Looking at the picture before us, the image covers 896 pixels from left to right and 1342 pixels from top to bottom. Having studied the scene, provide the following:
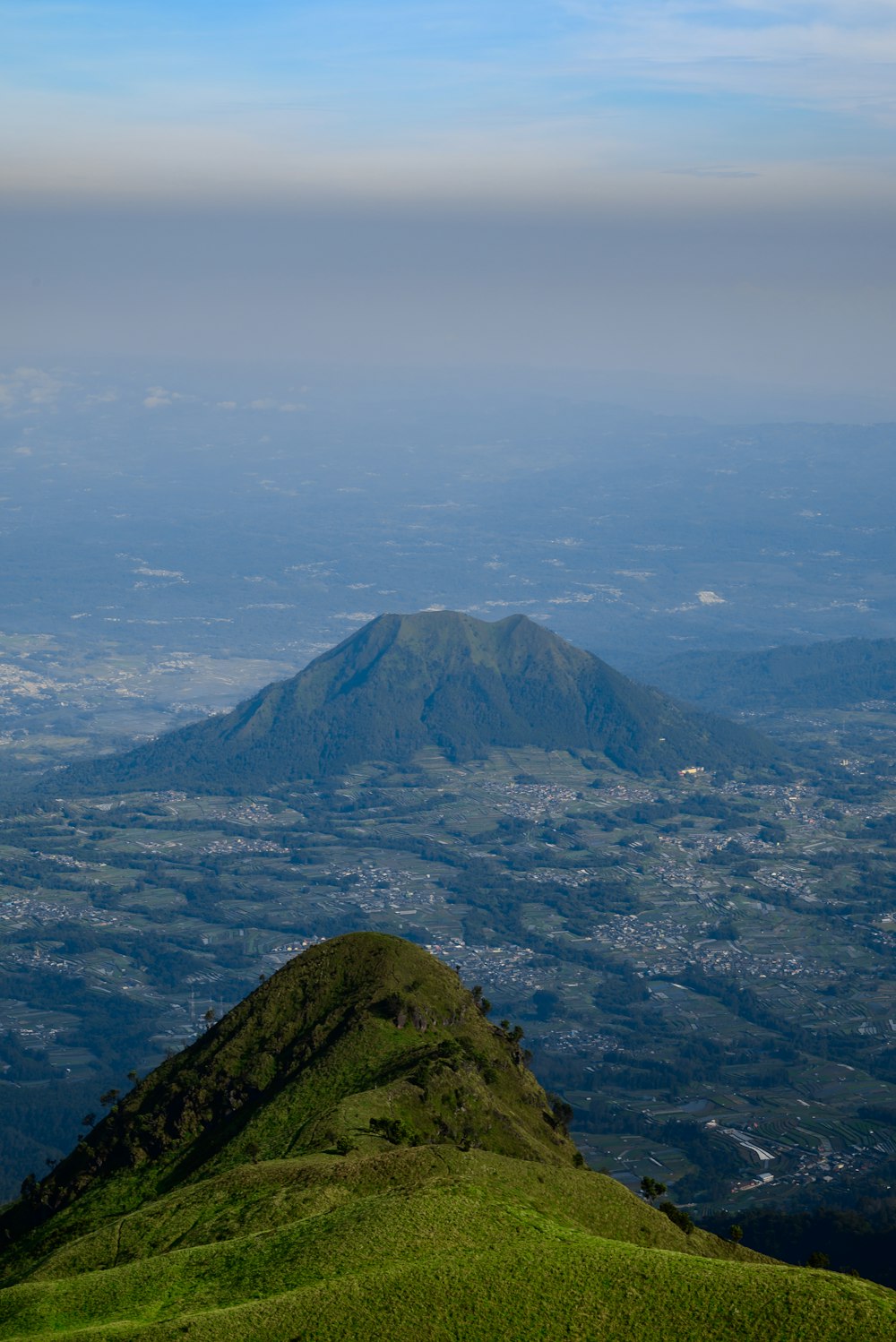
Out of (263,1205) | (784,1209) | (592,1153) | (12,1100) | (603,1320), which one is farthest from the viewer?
(12,1100)

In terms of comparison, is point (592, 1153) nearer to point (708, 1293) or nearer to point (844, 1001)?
point (844, 1001)

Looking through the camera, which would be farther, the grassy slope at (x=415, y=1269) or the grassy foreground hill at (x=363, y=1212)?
the grassy foreground hill at (x=363, y=1212)

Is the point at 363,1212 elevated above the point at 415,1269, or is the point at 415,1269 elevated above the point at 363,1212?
the point at 415,1269

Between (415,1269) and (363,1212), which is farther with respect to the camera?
(363,1212)

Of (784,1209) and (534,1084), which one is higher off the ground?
(534,1084)

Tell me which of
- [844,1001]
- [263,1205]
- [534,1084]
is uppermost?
[263,1205]

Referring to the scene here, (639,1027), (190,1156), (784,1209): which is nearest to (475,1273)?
(190,1156)

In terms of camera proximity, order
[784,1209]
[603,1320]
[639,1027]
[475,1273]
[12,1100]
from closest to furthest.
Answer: [603,1320], [475,1273], [784,1209], [12,1100], [639,1027]

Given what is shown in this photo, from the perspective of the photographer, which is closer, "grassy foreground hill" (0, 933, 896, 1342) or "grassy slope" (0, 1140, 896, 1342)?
"grassy slope" (0, 1140, 896, 1342)
